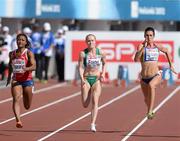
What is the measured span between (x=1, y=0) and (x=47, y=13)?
2.11 meters

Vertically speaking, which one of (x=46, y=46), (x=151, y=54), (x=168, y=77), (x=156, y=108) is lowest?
(x=156, y=108)

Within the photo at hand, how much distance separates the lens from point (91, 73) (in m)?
15.1

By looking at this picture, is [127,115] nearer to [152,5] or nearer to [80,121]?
[80,121]

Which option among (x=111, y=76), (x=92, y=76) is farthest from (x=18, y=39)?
(x=111, y=76)

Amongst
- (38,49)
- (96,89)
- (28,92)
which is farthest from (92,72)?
(38,49)

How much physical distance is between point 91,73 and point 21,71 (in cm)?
135

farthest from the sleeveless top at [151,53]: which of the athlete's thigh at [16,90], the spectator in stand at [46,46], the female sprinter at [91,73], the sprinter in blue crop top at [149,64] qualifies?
the spectator in stand at [46,46]

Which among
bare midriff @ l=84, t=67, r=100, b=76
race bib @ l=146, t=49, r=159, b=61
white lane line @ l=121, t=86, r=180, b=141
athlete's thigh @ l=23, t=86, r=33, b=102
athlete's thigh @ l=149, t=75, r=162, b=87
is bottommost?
white lane line @ l=121, t=86, r=180, b=141

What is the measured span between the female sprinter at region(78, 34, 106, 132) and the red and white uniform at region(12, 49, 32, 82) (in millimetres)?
1064

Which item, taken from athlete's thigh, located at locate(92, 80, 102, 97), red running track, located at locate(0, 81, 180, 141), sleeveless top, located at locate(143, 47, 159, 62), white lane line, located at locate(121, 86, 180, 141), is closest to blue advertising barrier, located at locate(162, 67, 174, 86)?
white lane line, located at locate(121, 86, 180, 141)

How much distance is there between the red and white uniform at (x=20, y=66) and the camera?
14656 millimetres

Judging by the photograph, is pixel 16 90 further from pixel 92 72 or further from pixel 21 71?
pixel 92 72

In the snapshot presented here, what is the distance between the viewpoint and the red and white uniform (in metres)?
14.7

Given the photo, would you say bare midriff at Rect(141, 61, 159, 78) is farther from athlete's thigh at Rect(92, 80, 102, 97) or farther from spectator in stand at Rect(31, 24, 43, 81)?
spectator in stand at Rect(31, 24, 43, 81)
